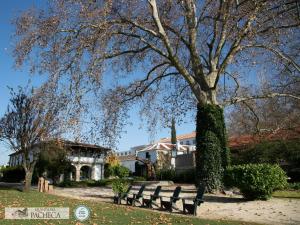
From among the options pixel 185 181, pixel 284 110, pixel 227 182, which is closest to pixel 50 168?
pixel 185 181

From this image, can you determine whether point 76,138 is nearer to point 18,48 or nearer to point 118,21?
point 18,48

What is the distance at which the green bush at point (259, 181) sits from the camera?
16203 mm

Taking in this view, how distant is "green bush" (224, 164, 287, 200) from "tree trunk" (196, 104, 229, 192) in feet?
9.95

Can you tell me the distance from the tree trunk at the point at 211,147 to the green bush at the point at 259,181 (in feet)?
9.95

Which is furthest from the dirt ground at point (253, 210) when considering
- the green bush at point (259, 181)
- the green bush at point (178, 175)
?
the green bush at point (178, 175)

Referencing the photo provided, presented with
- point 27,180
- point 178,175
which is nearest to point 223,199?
point 27,180

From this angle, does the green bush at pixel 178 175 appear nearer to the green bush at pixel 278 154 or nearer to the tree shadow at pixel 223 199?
the green bush at pixel 278 154

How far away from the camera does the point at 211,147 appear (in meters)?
20.2

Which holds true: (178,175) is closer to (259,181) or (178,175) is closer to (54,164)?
(54,164)

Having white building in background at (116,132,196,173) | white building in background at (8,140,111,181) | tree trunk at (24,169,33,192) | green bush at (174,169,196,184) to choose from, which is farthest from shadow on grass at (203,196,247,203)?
white building in background at (8,140,111,181)

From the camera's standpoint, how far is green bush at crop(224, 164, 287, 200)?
16.2m

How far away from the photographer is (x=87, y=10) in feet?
60.0

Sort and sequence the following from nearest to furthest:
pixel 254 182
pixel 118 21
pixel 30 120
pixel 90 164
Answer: pixel 254 182 < pixel 118 21 < pixel 30 120 < pixel 90 164

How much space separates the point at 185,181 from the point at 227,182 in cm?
2039
